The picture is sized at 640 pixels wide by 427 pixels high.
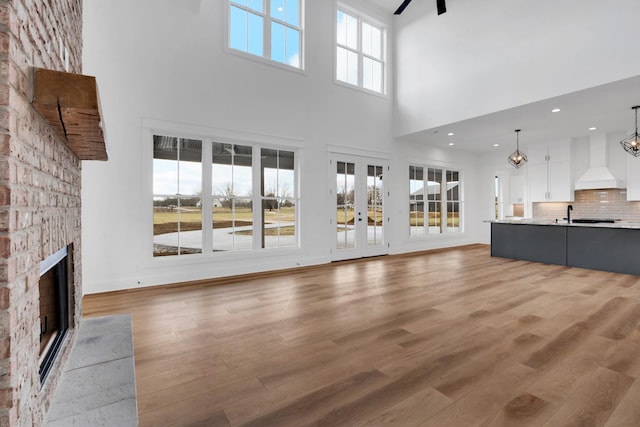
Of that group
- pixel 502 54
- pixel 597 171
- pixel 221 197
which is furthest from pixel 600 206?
pixel 221 197

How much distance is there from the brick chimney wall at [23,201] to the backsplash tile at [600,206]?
9775 mm

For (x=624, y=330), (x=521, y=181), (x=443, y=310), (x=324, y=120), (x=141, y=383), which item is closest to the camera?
(x=141, y=383)

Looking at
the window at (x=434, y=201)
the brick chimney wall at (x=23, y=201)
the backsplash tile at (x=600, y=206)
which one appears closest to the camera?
the brick chimney wall at (x=23, y=201)

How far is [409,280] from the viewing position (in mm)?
4805

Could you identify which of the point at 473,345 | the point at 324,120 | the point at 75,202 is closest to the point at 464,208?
the point at 324,120

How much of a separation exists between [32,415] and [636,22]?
6.79 meters

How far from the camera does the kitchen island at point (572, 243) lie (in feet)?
17.2

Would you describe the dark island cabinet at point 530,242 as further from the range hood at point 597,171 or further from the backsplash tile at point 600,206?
the backsplash tile at point 600,206

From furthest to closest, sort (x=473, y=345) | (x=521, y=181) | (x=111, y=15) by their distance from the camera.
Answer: (x=521, y=181), (x=111, y=15), (x=473, y=345)

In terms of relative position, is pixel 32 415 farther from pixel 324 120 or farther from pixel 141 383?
pixel 324 120

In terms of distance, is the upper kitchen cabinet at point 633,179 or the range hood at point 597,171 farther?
the range hood at point 597,171

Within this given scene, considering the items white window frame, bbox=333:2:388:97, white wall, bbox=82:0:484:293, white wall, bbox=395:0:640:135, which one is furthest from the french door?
white window frame, bbox=333:2:388:97

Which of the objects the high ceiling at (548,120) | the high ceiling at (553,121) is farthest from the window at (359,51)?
the high ceiling at (553,121)

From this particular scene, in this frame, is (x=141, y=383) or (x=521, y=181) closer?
(x=141, y=383)
